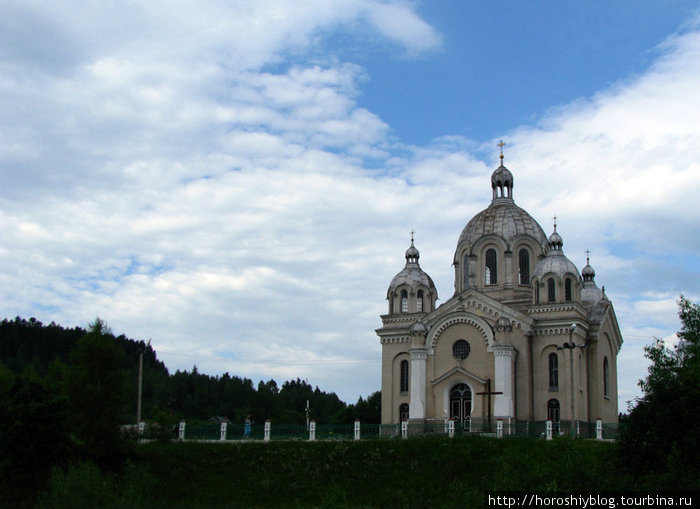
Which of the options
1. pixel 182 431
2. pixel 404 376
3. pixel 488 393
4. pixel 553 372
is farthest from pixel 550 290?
pixel 182 431

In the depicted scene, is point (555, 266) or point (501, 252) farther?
point (501, 252)

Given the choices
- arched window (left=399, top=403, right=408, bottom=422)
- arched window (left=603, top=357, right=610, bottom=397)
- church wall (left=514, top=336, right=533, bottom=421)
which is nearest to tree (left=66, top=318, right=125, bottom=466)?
arched window (left=399, top=403, right=408, bottom=422)

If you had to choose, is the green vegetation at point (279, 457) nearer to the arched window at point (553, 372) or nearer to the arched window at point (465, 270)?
the arched window at point (553, 372)

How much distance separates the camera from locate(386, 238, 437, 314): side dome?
46.2 metres

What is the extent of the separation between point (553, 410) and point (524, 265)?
901 centimetres

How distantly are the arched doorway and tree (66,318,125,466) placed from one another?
17.5 meters

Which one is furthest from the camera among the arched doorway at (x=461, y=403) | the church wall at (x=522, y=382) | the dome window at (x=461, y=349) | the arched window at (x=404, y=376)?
the arched window at (x=404, y=376)

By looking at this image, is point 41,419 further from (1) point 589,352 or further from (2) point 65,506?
(1) point 589,352

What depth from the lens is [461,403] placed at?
135 feet

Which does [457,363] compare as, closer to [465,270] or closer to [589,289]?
[465,270]

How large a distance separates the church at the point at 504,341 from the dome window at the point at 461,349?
5cm

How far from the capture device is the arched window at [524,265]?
45.3 meters

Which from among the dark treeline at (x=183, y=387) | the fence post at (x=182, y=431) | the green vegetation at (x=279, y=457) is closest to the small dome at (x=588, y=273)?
the green vegetation at (x=279, y=457)

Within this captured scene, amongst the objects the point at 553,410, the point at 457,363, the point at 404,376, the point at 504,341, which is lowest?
the point at 553,410
